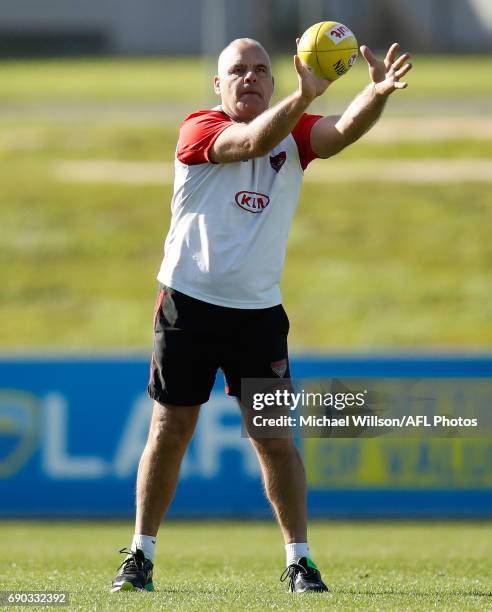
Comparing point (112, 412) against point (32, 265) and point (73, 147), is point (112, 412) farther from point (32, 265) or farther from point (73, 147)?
point (73, 147)

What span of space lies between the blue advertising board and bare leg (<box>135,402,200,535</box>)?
190 inches

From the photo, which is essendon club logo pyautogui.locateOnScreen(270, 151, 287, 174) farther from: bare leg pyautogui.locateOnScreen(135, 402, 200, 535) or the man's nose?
bare leg pyautogui.locateOnScreen(135, 402, 200, 535)

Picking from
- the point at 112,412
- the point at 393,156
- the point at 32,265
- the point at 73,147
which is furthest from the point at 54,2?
the point at 112,412

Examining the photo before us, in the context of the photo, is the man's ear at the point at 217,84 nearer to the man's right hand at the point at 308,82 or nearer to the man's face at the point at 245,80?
the man's face at the point at 245,80

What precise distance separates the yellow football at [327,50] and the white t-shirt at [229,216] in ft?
1.06

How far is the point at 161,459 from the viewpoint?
5223 millimetres

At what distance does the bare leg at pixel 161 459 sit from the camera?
5195mm

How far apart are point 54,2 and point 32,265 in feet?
92.1

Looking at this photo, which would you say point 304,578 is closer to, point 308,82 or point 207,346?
point 207,346

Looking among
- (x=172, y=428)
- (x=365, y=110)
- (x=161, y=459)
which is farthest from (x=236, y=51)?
(x=161, y=459)

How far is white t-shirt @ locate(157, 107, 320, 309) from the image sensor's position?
5051 millimetres

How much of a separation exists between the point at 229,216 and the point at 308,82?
0.64 m

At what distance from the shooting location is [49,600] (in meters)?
4.71

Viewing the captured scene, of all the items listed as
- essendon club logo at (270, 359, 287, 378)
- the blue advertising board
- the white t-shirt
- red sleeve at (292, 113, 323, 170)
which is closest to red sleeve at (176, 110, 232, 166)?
the white t-shirt
